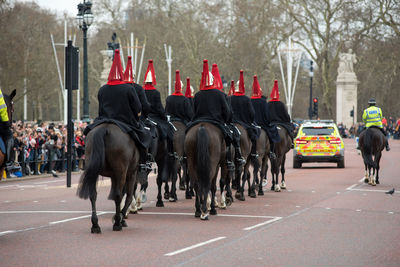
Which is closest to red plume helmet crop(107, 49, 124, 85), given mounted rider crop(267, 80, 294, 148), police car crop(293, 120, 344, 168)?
mounted rider crop(267, 80, 294, 148)

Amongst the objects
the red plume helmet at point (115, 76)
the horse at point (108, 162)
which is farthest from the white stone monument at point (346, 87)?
the horse at point (108, 162)

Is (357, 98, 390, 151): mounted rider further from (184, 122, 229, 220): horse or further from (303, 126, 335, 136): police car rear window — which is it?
(184, 122, 229, 220): horse

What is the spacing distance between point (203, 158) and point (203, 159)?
2cm

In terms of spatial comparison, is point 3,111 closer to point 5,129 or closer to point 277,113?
point 5,129

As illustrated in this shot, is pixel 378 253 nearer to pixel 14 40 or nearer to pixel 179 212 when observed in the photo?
pixel 179 212

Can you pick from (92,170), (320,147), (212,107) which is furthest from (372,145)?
(92,170)

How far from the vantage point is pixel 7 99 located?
12.0 m

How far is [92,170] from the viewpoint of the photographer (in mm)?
11898

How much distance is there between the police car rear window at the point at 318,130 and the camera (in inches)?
1205

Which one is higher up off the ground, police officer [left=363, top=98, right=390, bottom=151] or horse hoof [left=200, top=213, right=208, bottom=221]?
police officer [left=363, top=98, right=390, bottom=151]

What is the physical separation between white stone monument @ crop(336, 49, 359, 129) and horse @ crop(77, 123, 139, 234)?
63.7 meters

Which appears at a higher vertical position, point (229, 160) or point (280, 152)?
point (229, 160)

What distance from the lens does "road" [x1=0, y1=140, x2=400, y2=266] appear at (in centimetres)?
975

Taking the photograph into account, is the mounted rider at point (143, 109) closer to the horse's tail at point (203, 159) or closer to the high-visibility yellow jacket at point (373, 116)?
the horse's tail at point (203, 159)
